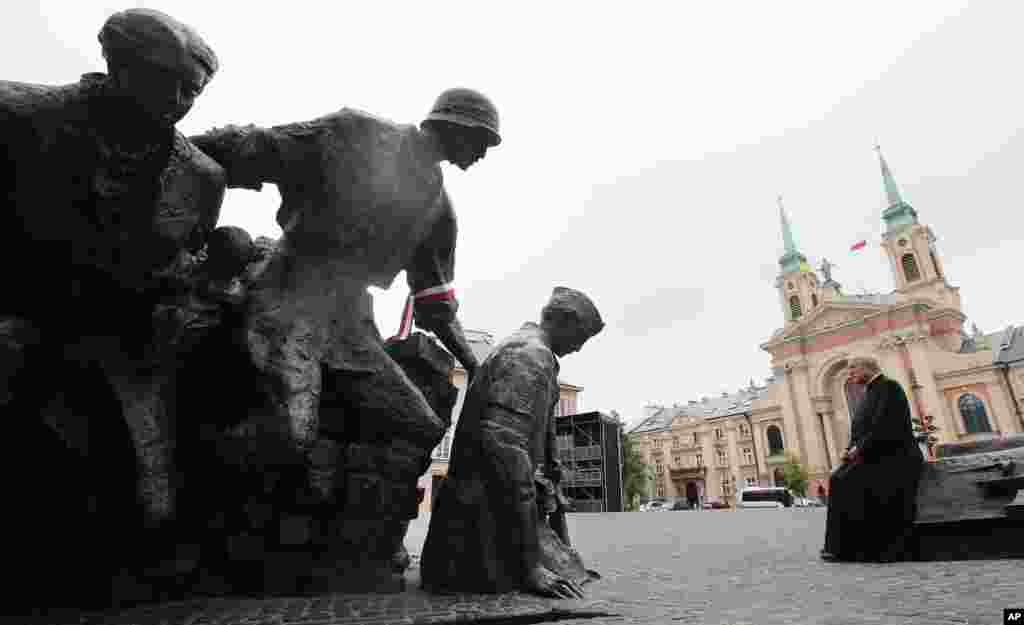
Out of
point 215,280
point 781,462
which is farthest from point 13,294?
point 781,462

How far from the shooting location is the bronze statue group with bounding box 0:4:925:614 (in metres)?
1.87

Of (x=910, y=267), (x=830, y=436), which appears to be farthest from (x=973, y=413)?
(x=910, y=267)

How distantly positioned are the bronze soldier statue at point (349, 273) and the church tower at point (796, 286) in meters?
64.4

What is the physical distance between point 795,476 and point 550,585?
51645 millimetres

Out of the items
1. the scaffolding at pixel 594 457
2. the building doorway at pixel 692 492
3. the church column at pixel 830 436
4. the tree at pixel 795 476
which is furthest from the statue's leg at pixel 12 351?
the building doorway at pixel 692 492

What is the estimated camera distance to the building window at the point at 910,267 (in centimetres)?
5012

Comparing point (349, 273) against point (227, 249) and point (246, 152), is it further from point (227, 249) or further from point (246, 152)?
point (246, 152)

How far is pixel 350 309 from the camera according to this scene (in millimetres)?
2758

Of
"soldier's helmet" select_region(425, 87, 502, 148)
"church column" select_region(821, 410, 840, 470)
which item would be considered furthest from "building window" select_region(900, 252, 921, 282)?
"soldier's helmet" select_region(425, 87, 502, 148)

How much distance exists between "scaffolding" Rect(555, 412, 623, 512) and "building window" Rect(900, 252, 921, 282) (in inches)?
1720

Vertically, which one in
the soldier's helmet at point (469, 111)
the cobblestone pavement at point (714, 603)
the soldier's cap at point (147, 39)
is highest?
the soldier's helmet at point (469, 111)

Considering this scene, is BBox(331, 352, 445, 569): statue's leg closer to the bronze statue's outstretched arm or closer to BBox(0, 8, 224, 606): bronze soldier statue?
BBox(0, 8, 224, 606): bronze soldier statue

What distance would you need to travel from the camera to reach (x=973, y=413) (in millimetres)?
41125

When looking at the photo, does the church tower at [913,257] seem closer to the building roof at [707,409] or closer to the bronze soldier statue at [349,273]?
the building roof at [707,409]
